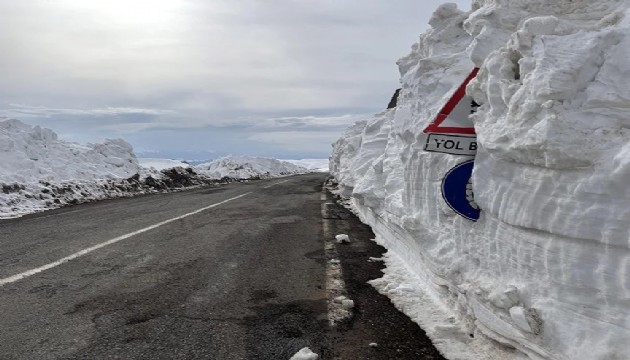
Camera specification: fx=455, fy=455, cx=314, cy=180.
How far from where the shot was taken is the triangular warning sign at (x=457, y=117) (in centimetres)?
374

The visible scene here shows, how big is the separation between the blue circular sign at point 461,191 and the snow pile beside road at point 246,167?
109 feet

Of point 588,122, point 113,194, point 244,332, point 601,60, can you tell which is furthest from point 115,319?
point 113,194

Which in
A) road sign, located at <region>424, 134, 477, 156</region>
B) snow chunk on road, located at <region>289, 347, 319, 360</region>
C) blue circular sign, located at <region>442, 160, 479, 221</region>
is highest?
road sign, located at <region>424, 134, 477, 156</region>

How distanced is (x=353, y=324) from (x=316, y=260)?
7.28 ft

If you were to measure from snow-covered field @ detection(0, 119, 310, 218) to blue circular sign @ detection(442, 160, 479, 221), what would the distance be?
11682mm

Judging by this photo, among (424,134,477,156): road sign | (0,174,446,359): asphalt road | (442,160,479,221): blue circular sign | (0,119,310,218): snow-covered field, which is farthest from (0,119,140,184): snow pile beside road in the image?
(442,160,479,221): blue circular sign

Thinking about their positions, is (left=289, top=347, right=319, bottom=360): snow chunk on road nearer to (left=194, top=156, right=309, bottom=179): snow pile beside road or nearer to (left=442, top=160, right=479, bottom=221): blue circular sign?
(left=442, top=160, right=479, bottom=221): blue circular sign

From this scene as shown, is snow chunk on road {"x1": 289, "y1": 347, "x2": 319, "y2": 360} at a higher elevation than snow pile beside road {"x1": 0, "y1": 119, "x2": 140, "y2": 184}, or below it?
higher

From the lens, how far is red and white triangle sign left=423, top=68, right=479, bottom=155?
3703mm

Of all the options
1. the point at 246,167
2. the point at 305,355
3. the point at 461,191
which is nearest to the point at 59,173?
the point at 305,355

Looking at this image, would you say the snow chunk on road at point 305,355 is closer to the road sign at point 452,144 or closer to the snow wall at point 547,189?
the snow wall at point 547,189

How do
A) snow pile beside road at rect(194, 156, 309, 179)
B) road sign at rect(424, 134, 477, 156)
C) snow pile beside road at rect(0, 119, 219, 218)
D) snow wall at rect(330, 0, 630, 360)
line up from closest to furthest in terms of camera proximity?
snow wall at rect(330, 0, 630, 360) < road sign at rect(424, 134, 477, 156) < snow pile beside road at rect(0, 119, 219, 218) < snow pile beside road at rect(194, 156, 309, 179)

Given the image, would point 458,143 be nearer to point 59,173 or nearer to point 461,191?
point 461,191

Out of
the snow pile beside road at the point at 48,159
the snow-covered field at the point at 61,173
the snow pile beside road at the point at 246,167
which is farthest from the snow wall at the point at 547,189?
the snow pile beside road at the point at 246,167
